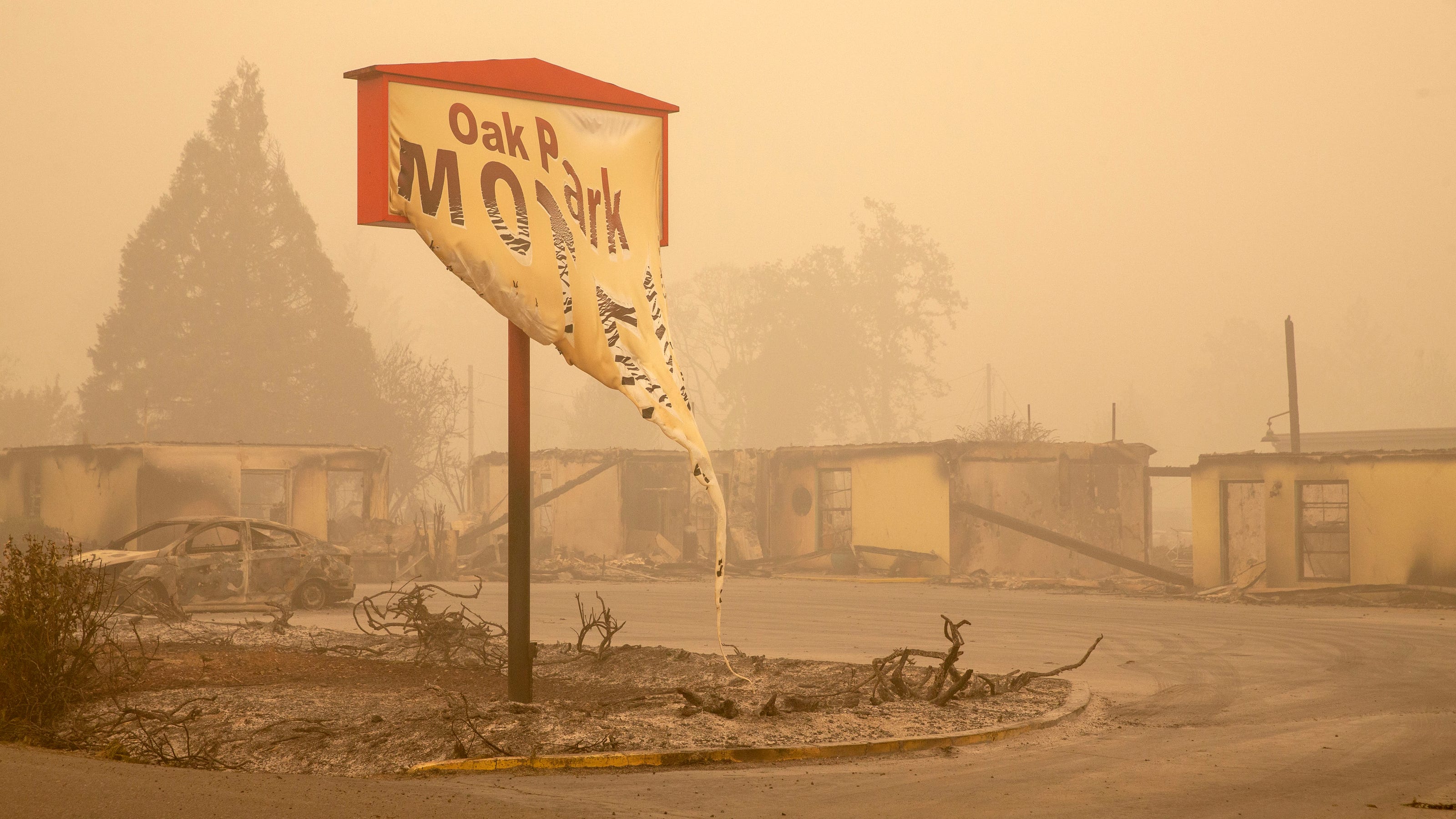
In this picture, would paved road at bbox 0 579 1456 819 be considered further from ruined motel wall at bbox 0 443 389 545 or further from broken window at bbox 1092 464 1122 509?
ruined motel wall at bbox 0 443 389 545

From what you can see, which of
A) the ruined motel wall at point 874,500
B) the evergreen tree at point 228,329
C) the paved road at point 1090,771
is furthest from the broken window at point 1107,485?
the evergreen tree at point 228,329

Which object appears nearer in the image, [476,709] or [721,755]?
[721,755]

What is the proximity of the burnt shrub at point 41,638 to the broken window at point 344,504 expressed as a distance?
72.6ft

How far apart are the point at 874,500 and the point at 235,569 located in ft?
61.0

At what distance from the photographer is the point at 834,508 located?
36375 millimetres

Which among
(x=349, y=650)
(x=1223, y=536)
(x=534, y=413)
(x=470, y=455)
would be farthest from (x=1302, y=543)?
(x=534, y=413)

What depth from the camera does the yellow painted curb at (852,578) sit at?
31.6 m

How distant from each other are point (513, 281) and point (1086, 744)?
555cm

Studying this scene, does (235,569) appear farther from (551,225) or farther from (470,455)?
(470,455)

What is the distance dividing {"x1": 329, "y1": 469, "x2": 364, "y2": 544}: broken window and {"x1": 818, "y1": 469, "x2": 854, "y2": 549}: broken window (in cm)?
1282

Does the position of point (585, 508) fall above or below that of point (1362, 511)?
below

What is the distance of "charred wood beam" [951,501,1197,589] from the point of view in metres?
28.6

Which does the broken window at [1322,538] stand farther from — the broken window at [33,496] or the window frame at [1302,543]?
the broken window at [33,496]

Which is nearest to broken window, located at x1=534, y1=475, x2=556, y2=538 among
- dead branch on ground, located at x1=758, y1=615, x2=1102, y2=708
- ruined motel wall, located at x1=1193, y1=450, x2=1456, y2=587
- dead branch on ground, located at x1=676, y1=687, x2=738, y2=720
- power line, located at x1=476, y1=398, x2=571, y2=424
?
ruined motel wall, located at x1=1193, y1=450, x2=1456, y2=587
